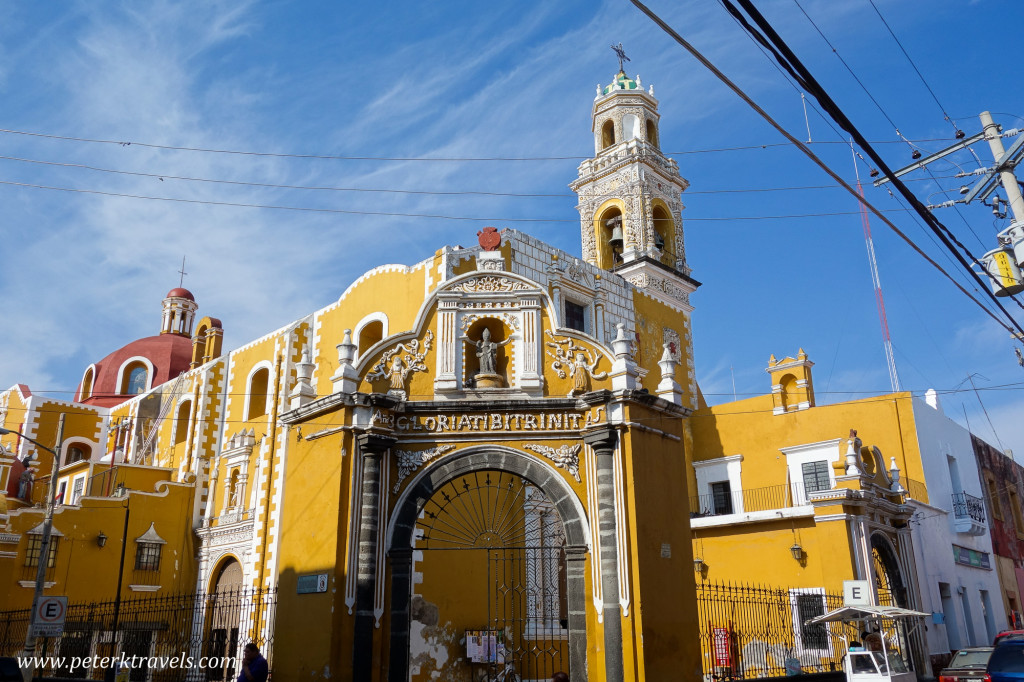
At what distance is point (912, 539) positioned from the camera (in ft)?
74.3

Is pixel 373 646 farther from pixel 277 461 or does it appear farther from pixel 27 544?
pixel 27 544

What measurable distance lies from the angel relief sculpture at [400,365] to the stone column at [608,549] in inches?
123

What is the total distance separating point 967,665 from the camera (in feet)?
54.9

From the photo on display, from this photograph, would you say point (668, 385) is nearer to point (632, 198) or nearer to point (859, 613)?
point (859, 613)

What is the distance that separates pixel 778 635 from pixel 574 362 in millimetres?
8547

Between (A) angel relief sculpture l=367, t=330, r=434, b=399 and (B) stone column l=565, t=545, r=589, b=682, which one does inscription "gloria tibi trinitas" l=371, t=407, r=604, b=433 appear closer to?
(A) angel relief sculpture l=367, t=330, r=434, b=399

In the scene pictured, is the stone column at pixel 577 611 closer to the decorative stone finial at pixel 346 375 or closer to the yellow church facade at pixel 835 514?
the decorative stone finial at pixel 346 375

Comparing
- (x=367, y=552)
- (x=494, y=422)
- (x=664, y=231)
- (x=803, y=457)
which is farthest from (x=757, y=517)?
(x=664, y=231)

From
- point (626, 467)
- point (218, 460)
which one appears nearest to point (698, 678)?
point (626, 467)

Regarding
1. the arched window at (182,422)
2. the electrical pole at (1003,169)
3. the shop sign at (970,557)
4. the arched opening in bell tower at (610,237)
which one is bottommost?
the shop sign at (970,557)

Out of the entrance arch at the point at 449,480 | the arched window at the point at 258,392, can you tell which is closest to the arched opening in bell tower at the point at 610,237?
the arched window at the point at 258,392

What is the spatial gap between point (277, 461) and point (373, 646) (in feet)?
39.5

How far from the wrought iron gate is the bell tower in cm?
1008

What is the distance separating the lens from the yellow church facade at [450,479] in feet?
42.6
